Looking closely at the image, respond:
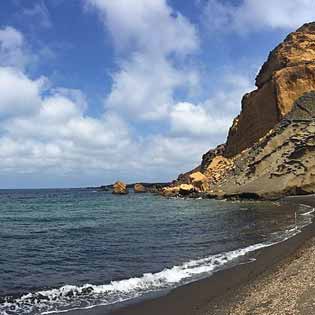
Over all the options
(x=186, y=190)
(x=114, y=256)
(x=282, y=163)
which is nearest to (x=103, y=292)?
(x=114, y=256)

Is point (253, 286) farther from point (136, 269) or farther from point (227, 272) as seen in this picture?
point (136, 269)

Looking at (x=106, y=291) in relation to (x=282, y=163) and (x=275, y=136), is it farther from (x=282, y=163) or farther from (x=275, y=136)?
(x=275, y=136)

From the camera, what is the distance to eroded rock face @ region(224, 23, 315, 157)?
250ft

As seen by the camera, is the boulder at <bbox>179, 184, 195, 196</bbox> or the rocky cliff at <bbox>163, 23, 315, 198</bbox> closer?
the rocky cliff at <bbox>163, 23, 315, 198</bbox>

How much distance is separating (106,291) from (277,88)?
69.1m

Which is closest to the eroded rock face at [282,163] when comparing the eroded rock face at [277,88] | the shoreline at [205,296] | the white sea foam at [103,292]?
the eroded rock face at [277,88]

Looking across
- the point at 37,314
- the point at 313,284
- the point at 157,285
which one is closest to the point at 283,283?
the point at 313,284

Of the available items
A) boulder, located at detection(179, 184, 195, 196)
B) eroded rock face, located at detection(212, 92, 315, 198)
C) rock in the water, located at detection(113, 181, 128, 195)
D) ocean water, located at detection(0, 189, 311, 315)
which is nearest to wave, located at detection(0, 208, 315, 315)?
ocean water, located at detection(0, 189, 311, 315)

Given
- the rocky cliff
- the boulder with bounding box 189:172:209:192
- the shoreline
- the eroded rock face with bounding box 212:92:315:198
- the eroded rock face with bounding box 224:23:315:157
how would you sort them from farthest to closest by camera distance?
the boulder with bounding box 189:172:209:192, the eroded rock face with bounding box 224:23:315:157, the rocky cliff, the eroded rock face with bounding box 212:92:315:198, the shoreline

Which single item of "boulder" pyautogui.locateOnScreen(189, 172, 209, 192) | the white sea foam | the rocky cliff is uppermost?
the rocky cliff

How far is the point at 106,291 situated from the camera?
13.9m

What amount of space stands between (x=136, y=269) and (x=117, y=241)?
803 cm

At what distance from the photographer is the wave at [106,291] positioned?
40.7 ft

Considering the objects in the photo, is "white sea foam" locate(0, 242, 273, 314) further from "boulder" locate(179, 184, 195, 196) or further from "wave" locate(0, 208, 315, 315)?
"boulder" locate(179, 184, 195, 196)
